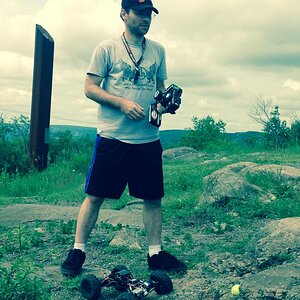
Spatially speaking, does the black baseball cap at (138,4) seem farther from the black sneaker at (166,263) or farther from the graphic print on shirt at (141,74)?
the black sneaker at (166,263)

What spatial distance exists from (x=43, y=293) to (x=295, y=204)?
180 inches

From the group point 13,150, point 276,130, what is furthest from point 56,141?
point 276,130

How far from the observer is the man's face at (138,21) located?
4.99 meters

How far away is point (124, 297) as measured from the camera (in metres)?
4.29

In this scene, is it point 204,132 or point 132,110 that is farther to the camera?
point 204,132

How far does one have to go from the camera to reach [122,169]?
16.6 ft

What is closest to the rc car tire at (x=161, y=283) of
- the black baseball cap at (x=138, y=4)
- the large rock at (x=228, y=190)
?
the black baseball cap at (x=138, y=4)

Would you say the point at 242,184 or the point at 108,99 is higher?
the point at 108,99

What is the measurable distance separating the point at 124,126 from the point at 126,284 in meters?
1.23

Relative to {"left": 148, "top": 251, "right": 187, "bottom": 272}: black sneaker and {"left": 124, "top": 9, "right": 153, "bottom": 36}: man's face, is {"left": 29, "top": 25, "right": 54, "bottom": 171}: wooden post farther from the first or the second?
{"left": 148, "top": 251, "right": 187, "bottom": 272}: black sneaker

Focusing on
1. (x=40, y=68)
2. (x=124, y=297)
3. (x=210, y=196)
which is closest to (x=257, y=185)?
(x=210, y=196)

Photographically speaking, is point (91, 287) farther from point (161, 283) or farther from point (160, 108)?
point (160, 108)

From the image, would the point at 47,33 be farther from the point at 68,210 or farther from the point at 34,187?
the point at 68,210

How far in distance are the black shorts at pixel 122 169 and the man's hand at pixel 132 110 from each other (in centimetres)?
29
